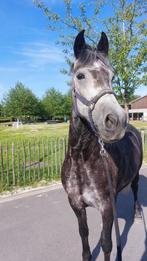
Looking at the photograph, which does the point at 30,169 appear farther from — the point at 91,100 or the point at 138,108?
the point at 138,108

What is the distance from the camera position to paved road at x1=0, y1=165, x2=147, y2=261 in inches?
123

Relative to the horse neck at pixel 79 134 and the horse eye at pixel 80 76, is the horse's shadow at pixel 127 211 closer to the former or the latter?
the horse neck at pixel 79 134

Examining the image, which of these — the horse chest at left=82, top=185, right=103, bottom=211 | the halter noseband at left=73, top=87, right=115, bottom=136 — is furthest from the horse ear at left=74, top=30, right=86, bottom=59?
the horse chest at left=82, top=185, right=103, bottom=211

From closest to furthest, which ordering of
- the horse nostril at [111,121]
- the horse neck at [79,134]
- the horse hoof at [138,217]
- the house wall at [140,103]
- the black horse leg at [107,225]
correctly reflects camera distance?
the horse nostril at [111,121] → the horse neck at [79,134] → the black horse leg at [107,225] → the horse hoof at [138,217] → the house wall at [140,103]

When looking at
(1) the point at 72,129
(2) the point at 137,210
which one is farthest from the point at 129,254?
(1) the point at 72,129

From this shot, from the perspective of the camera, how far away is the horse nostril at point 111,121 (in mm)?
1735

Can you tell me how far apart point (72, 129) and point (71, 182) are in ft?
1.97

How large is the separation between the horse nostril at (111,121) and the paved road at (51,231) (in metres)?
2.03

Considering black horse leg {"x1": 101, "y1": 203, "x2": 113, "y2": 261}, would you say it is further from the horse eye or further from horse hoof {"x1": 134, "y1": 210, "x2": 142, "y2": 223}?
horse hoof {"x1": 134, "y1": 210, "x2": 142, "y2": 223}

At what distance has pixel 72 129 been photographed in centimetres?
235

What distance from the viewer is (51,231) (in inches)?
147

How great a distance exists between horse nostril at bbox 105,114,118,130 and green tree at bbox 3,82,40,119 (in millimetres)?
62550

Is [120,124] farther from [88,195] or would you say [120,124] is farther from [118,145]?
[118,145]

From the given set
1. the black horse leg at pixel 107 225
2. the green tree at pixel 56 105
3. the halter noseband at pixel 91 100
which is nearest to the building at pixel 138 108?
the green tree at pixel 56 105
